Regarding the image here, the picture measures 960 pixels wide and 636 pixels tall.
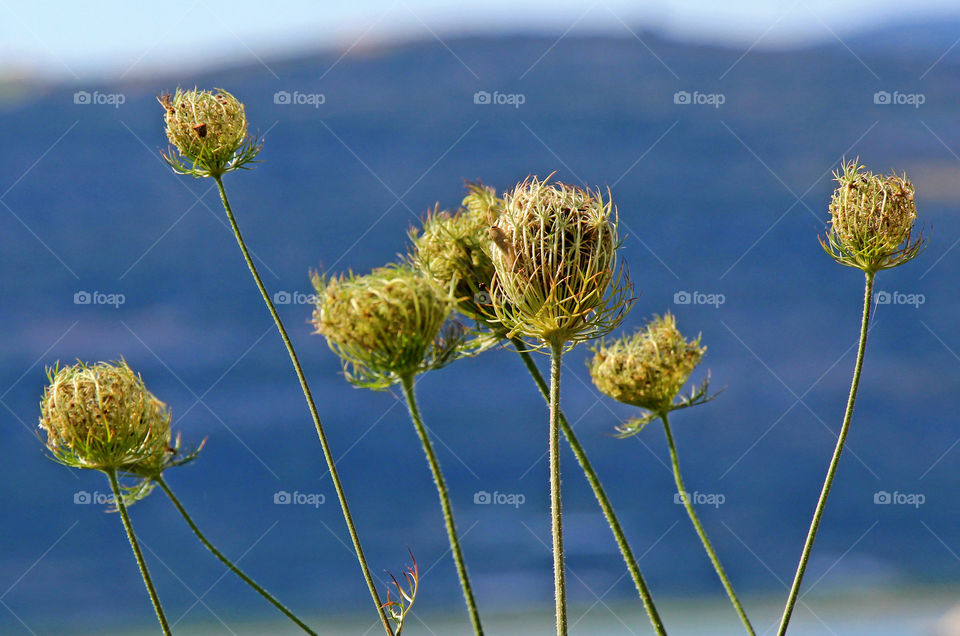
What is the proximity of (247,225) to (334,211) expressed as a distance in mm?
1473

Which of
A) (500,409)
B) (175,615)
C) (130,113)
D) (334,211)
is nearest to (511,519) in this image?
(500,409)

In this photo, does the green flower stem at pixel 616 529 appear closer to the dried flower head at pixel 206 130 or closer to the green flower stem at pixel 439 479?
the green flower stem at pixel 439 479

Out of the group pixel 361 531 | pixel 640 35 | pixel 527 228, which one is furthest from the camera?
pixel 640 35

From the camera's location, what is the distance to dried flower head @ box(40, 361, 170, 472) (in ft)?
4.71

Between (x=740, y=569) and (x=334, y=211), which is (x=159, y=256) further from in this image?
(x=740, y=569)

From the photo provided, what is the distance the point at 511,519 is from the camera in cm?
1273

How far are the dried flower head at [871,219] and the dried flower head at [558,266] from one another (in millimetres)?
463

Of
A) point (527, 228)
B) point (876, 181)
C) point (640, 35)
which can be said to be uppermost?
point (640, 35)

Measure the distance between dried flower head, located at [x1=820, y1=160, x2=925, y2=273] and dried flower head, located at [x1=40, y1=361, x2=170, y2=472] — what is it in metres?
1.10

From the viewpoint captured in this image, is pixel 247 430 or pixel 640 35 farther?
pixel 640 35

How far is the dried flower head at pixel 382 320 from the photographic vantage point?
1.22m

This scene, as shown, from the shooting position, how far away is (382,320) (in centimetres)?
122
